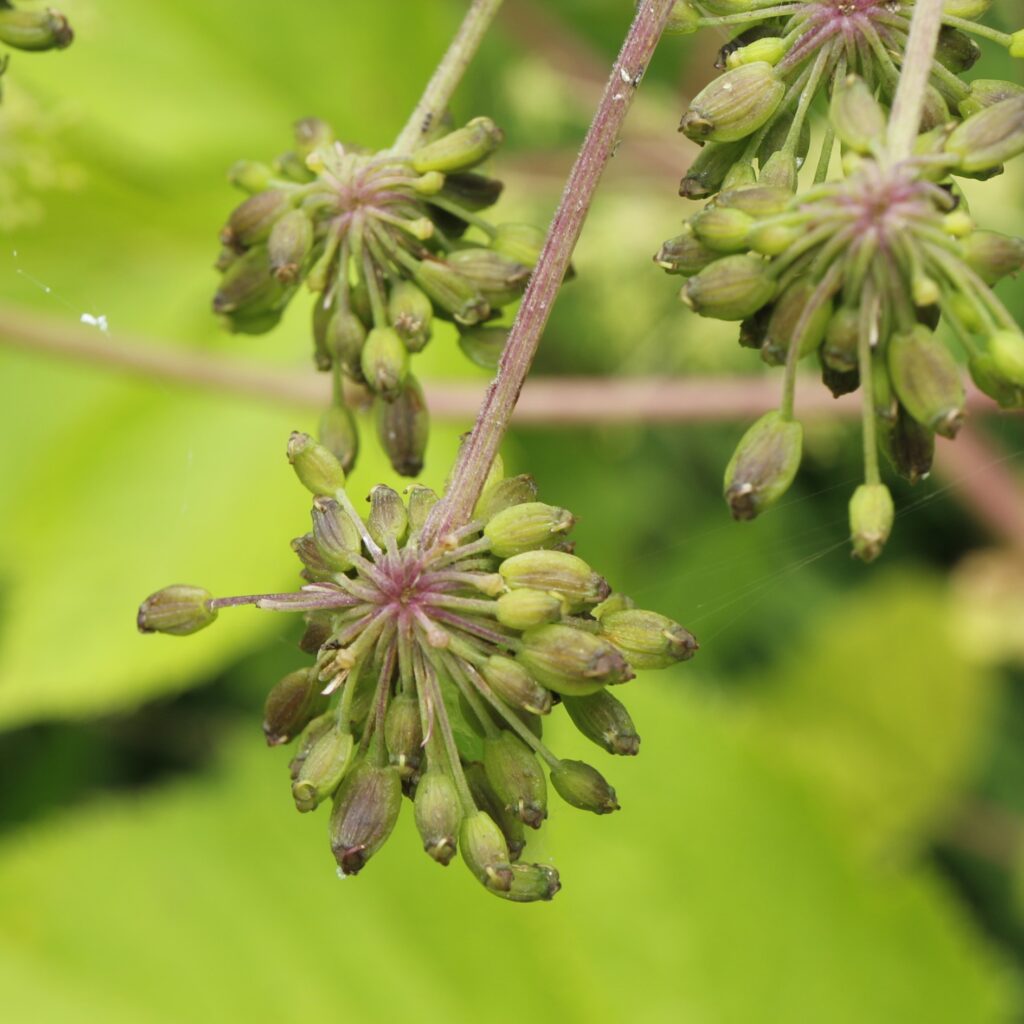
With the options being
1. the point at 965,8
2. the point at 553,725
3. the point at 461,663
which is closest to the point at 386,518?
the point at 461,663

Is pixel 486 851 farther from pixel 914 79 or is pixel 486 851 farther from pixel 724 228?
pixel 914 79

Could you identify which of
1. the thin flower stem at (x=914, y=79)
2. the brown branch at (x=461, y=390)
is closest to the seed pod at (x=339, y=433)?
the thin flower stem at (x=914, y=79)

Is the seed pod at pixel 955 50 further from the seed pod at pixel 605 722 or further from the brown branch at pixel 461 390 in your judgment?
the brown branch at pixel 461 390

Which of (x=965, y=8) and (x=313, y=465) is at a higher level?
(x=965, y=8)

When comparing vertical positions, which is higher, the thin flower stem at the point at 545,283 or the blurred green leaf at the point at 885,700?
the thin flower stem at the point at 545,283

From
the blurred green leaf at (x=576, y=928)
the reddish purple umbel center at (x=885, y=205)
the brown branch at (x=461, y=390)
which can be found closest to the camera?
the reddish purple umbel center at (x=885, y=205)

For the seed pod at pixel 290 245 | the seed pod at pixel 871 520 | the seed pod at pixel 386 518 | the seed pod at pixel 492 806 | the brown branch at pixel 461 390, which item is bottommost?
the brown branch at pixel 461 390

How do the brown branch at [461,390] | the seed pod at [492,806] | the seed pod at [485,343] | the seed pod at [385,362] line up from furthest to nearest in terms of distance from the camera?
the brown branch at [461,390] → the seed pod at [485,343] → the seed pod at [385,362] → the seed pod at [492,806]

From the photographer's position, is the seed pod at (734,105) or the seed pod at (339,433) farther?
the seed pod at (339,433)
